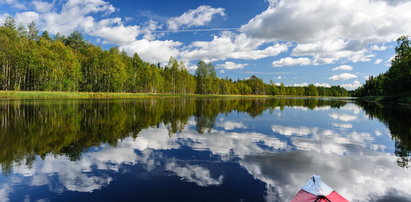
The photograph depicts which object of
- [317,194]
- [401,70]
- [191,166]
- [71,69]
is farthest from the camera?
[71,69]

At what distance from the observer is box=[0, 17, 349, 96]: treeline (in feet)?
240

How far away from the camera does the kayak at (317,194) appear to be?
16.1ft

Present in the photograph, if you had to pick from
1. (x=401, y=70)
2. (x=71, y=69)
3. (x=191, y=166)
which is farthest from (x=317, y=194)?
(x=71, y=69)

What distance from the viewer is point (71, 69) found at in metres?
83.2

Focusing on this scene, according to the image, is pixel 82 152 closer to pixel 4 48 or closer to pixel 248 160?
pixel 248 160

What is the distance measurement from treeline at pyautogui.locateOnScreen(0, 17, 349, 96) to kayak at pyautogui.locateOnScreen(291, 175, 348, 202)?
8800 cm

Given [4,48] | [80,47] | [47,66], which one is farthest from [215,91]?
[4,48]

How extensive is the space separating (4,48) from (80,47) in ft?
189

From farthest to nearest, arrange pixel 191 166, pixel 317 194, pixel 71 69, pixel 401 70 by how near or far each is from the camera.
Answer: pixel 71 69 < pixel 401 70 < pixel 191 166 < pixel 317 194

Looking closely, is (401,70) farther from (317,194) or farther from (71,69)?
(71,69)

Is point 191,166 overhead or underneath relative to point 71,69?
underneath

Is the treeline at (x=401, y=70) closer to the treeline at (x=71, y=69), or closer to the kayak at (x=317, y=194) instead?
the kayak at (x=317, y=194)

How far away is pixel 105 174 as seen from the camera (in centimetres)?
856

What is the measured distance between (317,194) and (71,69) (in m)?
95.0
